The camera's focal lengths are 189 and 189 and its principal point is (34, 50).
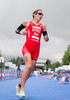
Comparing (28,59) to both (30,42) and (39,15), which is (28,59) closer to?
(30,42)

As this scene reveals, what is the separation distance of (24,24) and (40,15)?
46 cm

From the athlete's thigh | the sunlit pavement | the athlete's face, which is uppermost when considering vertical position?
the athlete's face

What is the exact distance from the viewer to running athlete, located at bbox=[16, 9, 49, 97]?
4.43 meters

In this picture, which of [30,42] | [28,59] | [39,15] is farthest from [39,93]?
[39,15]

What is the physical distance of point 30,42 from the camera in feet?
14.9

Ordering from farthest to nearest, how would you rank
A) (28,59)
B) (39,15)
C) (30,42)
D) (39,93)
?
(39,93)
(39,15)
(30,42)
(28,59)

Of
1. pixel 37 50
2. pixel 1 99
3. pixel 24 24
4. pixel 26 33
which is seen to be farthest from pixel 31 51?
pixel 1 99

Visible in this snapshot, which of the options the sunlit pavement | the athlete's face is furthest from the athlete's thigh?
the athlete's face

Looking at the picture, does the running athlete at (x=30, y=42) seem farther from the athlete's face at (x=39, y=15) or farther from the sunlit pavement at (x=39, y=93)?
the sunlit pavement at (x=39, y=93)

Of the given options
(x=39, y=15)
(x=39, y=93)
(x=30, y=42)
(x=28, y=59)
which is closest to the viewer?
(x=28, y=59)

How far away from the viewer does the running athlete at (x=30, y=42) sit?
174 inches

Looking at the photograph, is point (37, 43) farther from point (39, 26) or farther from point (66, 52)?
point (66, 52)

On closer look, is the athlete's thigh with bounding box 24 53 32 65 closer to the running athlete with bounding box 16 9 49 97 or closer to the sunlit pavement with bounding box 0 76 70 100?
the running athlete with bounding box 16 9 49 97

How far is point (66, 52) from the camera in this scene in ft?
228
